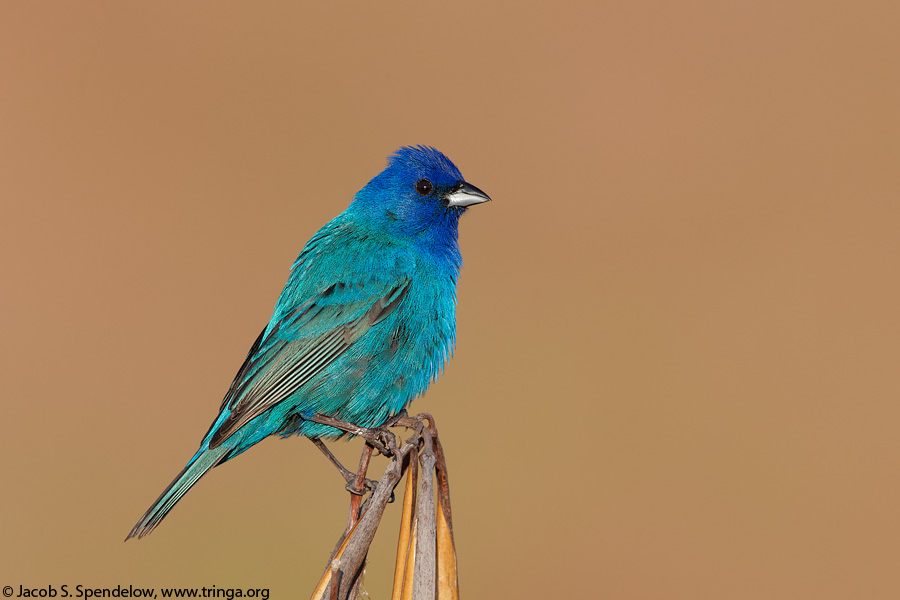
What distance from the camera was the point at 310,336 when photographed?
3.76 m

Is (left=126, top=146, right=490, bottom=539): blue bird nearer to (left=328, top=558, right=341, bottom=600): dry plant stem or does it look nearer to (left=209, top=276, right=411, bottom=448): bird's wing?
(left=209, top=276, right=411, bottom=448): bird's wing

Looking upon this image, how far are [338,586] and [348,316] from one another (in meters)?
2.04

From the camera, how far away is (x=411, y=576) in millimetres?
1932

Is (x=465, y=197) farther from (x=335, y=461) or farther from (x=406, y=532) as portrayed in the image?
(x=406, y=532)

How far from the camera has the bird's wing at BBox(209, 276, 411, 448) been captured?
11.8ft

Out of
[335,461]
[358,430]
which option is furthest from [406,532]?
[335,461]

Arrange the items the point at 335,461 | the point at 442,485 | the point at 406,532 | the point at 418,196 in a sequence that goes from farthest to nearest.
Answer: the point at 418,196
the point at 335,461
the point at 442,485
the point at 406,532

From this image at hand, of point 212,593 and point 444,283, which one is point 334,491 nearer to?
point 212,593

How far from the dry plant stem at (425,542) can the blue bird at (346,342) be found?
1538 millimetres

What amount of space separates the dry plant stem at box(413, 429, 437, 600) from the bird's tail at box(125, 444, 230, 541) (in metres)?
1.40

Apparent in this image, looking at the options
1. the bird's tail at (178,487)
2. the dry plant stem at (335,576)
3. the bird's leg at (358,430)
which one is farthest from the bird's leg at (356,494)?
the bird's tail at (178,487)

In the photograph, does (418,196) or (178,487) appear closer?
(178,487)

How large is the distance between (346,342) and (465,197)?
3.70 ft

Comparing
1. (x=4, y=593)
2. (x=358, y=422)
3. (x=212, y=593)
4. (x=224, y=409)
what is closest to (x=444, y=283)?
(x=358, y=422)
